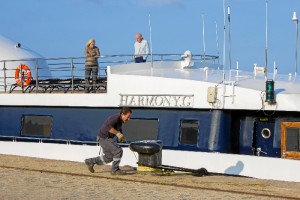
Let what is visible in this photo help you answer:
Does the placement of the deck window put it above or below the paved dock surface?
above

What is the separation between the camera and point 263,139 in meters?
17.1

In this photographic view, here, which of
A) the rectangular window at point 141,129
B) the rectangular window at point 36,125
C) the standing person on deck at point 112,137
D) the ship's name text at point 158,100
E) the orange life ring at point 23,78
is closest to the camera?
the standing person on deck at point 112,137

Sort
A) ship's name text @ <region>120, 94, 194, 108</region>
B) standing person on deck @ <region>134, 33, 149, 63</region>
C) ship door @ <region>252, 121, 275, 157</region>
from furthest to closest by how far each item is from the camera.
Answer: standing person on deck @ <region>134, 33, 149, 63</region>
ship's name text @ <region>120, 94, 194, 108</region>
ship door @ <region>252, 121, 275, 157</region>

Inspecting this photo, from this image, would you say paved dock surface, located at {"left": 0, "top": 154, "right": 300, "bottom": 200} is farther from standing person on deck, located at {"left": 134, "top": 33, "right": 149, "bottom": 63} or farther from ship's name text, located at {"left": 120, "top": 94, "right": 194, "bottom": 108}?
standing person on deck, located at {"left": 134, "top": 33, "right": 149, "bottom": 63}

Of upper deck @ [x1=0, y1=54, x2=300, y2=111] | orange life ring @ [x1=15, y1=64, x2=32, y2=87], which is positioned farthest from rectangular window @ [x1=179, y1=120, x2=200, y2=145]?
orange life ring @ [x1=15, y1=64, x2=32, y2=87]

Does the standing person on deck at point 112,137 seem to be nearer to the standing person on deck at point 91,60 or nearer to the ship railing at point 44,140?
the ship railing at point 44,140

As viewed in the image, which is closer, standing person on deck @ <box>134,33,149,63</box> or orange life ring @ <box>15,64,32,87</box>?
standing person on deck @ <box>134,33,149,63</box>

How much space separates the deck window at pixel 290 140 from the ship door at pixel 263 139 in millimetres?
364

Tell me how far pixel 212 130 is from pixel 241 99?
112cm

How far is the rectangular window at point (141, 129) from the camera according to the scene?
720 inches

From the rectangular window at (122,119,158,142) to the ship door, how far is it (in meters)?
2.71

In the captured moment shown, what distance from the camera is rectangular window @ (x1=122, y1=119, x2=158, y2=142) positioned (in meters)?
18.3

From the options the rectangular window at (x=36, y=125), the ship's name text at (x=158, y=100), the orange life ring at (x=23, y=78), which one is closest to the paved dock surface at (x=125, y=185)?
the ship's name text at (x=158, y=100)

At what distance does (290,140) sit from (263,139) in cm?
76
